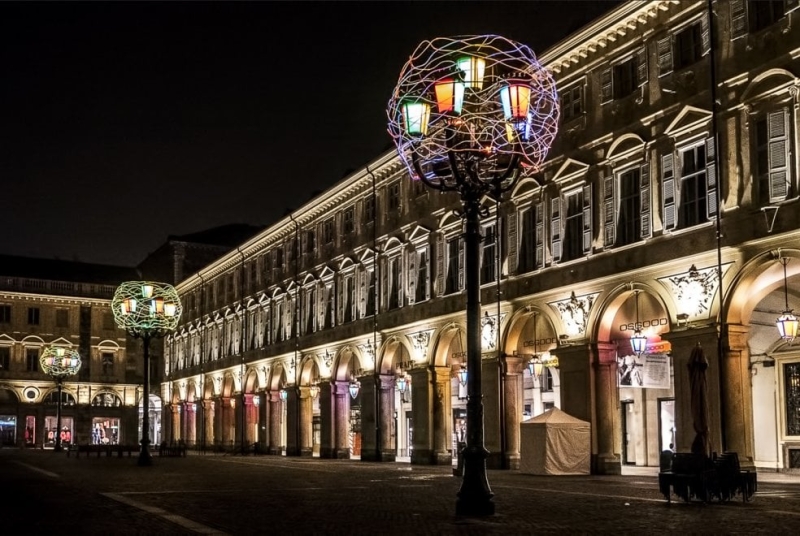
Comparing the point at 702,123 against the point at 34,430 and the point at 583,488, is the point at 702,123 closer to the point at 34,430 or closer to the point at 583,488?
the point at 583,488

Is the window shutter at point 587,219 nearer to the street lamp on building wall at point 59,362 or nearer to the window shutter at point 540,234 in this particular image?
the window shutter at point 540,234

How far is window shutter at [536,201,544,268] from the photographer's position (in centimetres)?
3331

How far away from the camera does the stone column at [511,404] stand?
113 feet

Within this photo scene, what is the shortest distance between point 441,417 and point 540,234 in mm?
10005

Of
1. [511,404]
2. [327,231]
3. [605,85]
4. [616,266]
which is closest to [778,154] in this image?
[616,266]

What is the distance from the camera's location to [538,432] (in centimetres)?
2877

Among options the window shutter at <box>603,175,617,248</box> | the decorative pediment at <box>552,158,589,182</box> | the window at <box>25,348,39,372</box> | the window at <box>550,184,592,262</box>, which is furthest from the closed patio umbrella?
the window at <box>25,348,39,372</box>

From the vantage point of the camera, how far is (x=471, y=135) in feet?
56.6

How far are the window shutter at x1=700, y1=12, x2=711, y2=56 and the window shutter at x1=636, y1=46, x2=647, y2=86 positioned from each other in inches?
92.5

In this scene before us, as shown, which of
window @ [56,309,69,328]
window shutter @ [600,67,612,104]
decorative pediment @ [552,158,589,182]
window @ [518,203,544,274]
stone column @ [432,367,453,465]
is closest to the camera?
window shutter @ [600,67,612,104]

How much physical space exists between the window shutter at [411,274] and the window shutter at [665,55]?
16294mm

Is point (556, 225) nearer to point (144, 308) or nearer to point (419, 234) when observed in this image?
point (419, 234)

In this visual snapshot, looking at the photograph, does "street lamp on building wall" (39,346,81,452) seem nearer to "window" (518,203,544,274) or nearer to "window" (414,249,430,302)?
"window" (414,249,430,302)

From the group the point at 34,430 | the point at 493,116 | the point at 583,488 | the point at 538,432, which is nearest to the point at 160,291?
the point at 538,432
